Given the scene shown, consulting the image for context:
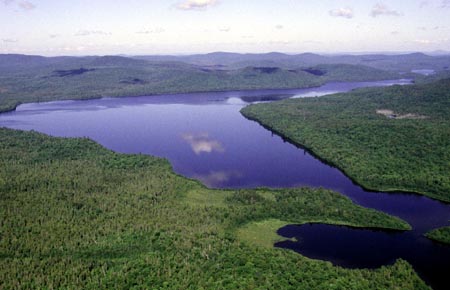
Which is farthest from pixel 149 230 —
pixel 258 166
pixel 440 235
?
pixel 440 235

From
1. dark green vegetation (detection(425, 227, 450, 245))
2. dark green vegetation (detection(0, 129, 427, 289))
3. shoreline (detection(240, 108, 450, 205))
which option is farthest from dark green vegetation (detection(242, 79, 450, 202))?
dark green vegetation (detection(0, 129, 427, 289))

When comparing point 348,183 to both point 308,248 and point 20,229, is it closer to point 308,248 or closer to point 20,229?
point 308,248

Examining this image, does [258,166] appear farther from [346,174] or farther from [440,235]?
[440,235]

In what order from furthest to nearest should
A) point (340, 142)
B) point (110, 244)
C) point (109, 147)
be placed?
point (109, 147), point (340, 142), point (110, 244)

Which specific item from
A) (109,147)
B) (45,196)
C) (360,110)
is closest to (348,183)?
Result: (45,196)

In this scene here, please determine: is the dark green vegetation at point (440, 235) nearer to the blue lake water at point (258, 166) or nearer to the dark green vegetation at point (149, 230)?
the blue lake water at point (258, 166)

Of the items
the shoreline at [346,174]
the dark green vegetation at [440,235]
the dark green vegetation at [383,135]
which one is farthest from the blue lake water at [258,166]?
the dark green vegetation at [383,135]
